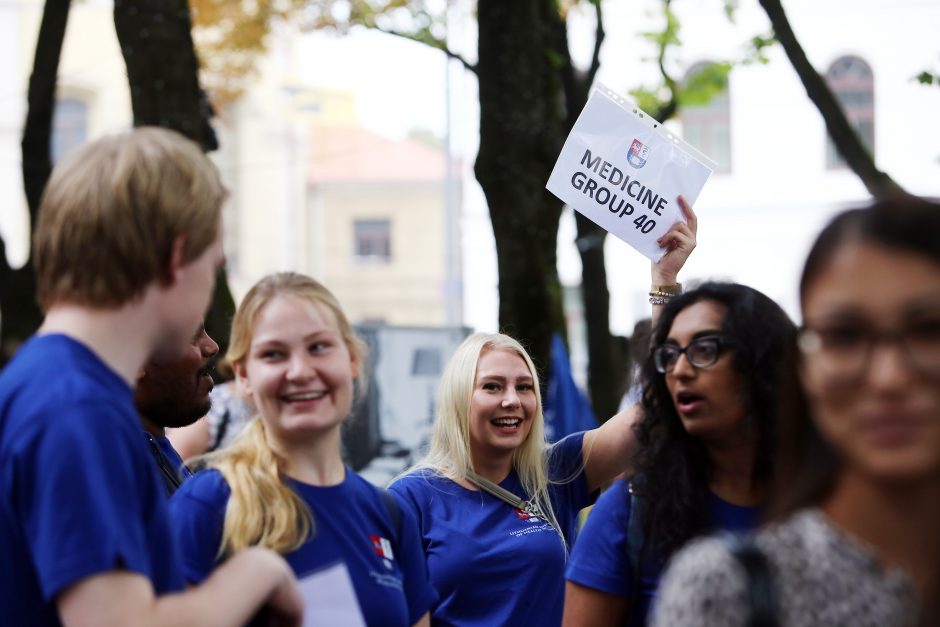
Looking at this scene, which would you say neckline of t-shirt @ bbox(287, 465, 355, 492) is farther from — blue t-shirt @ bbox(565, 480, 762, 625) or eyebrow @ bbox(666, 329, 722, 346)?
eyebrow @ bbox(666, 329, 722, 346)

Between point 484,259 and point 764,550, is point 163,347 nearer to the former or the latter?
point 764,550

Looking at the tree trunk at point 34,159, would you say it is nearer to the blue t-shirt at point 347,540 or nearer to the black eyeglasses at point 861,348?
the blue t-shirt at point 347,540

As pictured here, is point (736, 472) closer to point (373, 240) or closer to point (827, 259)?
point (827, 259)

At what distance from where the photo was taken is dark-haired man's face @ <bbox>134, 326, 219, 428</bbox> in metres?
4.47

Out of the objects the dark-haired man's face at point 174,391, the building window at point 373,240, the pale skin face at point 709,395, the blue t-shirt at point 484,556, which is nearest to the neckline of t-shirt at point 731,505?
the pale skin face at point 709,395

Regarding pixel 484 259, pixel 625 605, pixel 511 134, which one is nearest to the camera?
pixel 625 605

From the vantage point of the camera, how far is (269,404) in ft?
10.4

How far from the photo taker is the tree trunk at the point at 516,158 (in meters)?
9.34

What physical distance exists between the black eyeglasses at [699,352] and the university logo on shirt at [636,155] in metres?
1.24

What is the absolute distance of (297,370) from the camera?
314 cm

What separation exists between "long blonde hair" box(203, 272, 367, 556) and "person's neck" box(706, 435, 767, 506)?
1.00 m

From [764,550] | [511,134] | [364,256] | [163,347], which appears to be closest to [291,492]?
[163,347]

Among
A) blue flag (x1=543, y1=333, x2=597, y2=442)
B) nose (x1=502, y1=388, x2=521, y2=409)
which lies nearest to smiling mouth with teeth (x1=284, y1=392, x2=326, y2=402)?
nose (x1=502, y1=388, x2=521, y2=409)

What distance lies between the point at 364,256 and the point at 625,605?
46.1 meters
